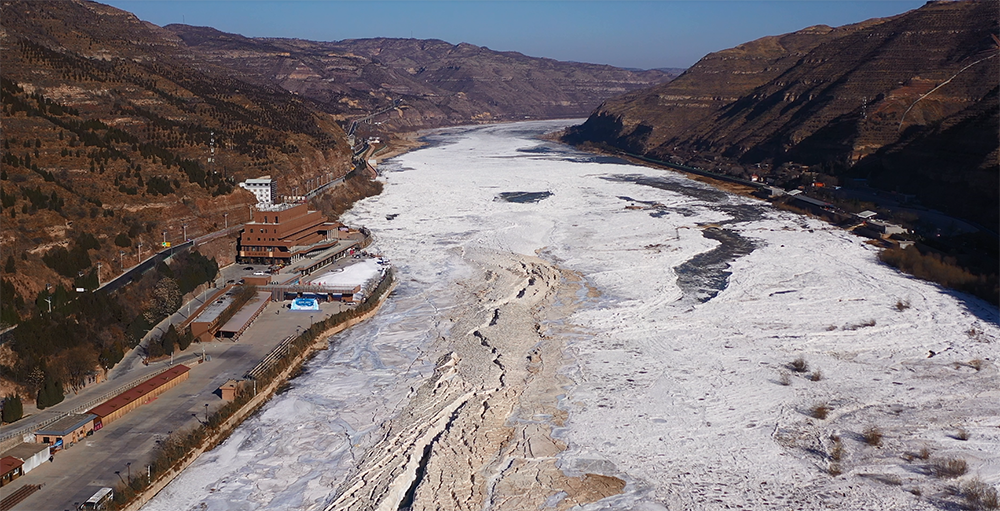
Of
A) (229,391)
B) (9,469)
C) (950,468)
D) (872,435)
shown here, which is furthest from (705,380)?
(9,469)

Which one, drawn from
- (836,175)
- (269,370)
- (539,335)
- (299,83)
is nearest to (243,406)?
(269,370)

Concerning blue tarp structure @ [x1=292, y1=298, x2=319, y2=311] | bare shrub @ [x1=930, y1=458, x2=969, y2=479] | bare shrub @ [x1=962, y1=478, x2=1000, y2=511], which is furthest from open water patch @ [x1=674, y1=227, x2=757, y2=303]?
bare shrub @ [x1=962, y1=478, x2=1000, y2=511]

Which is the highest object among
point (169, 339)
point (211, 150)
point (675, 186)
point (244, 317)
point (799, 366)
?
point (211, 150)

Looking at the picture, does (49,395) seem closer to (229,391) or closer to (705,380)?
(229,391)

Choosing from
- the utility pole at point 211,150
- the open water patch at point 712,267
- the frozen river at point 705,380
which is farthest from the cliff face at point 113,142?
the open water patch at point 712,267

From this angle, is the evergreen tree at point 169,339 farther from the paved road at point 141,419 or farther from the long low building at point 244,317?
the long low building at point 244,317

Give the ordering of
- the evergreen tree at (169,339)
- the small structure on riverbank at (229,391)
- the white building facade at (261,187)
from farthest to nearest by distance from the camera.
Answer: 1. the white building facade at (261,187)
2. the evergreen tree at (169,339)
3. the small structure on riverbank at (229,391)

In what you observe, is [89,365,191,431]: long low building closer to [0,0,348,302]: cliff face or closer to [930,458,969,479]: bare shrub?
[0,0,348,302]: cliff face
